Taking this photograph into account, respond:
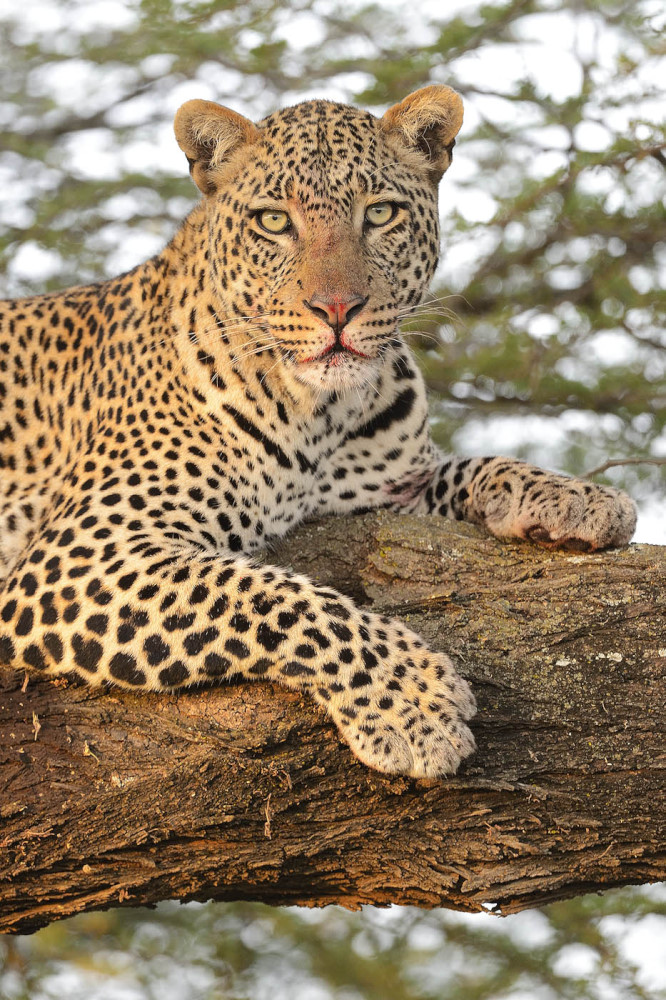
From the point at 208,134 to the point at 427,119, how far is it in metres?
1.11

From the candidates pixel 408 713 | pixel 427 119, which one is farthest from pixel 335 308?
pixel 408 713

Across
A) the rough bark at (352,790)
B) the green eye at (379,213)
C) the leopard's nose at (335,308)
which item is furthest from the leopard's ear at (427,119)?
the rough bark at (352,790)

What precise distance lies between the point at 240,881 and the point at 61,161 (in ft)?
26.6

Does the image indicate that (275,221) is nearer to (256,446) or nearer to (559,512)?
(256,446)

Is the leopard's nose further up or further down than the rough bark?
further up

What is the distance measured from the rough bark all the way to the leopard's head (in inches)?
57.9

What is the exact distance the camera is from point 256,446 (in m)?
6.00

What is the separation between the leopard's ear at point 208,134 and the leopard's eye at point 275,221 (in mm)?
478

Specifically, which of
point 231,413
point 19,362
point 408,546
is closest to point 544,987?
point 408,546

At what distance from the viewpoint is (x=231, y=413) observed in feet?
19.6

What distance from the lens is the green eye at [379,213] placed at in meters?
5.86

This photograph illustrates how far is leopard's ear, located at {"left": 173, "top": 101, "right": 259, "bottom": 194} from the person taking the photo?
5961 mm

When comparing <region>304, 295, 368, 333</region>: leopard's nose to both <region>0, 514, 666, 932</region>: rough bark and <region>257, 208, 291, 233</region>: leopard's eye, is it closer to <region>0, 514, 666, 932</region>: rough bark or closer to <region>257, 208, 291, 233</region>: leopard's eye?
<region>257, 208, 291, 233</region>: leopard's eye

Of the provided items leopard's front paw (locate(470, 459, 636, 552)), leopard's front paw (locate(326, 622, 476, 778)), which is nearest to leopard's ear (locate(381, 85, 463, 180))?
leopard's front paw (locate(470, 459, 636, 552))
